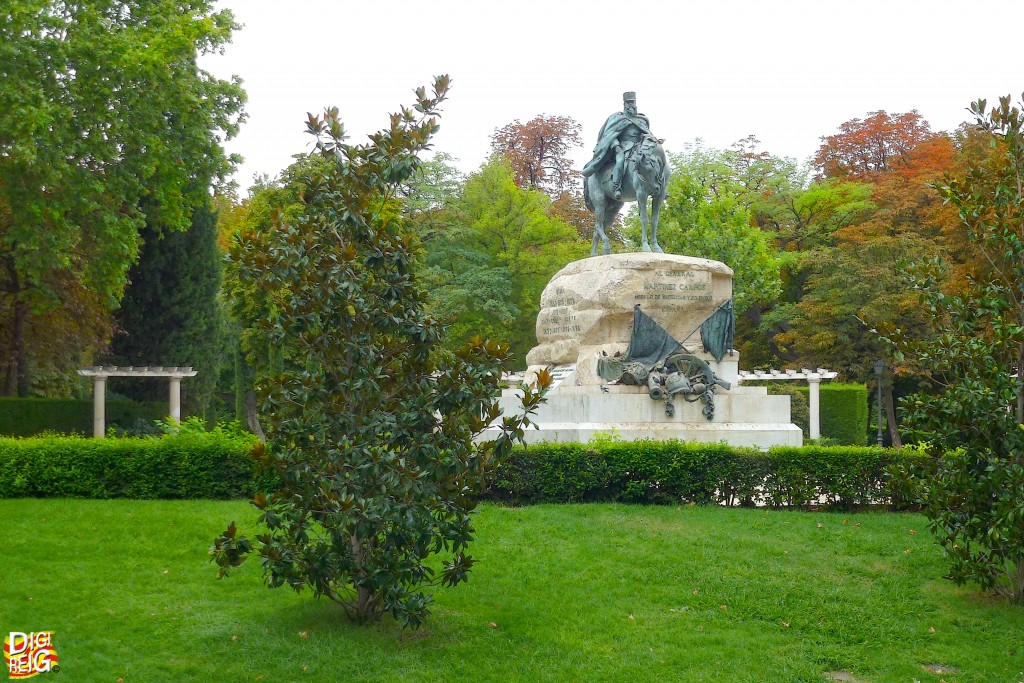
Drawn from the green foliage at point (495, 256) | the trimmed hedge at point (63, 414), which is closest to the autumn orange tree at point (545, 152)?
the green foliage at point (495, 256)

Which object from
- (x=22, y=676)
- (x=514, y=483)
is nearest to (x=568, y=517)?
(x=514, y=483)

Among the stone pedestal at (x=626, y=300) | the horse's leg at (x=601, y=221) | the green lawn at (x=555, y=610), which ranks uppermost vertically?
the horse's leg at (x=601, y=221)

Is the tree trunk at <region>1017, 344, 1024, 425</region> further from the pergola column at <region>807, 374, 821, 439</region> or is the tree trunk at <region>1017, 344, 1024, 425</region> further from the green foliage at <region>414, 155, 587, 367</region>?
the green foliage at <region>414, 155, 587, 367</region>

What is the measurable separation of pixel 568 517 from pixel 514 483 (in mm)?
1225

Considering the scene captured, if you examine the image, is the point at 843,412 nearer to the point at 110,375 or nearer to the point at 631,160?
the point at 631,160

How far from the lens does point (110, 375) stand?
2738 cm

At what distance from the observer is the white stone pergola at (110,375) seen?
2622cm

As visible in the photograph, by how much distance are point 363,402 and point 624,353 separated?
8.53 metres

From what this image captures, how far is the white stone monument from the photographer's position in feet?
48.6

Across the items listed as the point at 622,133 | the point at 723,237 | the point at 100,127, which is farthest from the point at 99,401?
the point at 723,237

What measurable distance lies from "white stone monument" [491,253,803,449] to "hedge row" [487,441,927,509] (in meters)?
1.96

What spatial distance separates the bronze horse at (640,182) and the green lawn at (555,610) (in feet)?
22.3

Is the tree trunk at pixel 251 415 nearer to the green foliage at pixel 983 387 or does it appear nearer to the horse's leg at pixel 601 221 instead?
the horse's leg at pixel 601 221

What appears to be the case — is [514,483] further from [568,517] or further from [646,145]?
[646,145]
